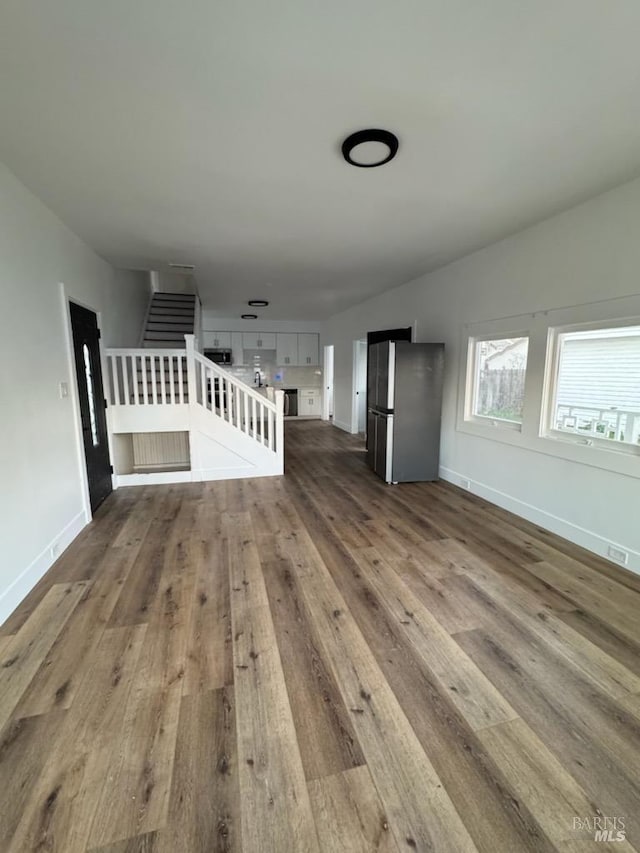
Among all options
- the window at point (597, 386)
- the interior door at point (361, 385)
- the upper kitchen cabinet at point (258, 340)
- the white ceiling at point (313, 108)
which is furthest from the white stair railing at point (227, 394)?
the upper kitchen cabinet at point (258, 340)

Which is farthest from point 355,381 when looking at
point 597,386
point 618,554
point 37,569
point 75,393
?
point 37,569

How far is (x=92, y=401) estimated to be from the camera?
12.5 feet

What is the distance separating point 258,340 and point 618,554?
28.7ft

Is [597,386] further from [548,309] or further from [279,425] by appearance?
[279,425]

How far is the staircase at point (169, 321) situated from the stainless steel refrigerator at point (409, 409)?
12.9 ft

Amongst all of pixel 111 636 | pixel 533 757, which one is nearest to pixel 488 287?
pixel 533 757

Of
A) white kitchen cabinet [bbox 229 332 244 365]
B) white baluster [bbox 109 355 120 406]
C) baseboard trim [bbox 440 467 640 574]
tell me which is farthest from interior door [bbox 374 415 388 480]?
white kitchen cabinet [bbox 229 332 244 365]

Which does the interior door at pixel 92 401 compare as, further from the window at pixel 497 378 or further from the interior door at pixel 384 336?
the window at pixel 497 378

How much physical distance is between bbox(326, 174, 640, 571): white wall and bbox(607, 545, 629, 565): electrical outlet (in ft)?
0.15

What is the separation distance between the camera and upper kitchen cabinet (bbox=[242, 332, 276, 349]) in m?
9.79

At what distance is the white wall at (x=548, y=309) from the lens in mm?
2592

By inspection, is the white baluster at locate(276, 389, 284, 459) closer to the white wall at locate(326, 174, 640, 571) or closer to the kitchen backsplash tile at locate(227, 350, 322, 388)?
the white wall at locate(326, 174, 640, 571)

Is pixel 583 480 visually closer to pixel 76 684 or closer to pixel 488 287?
pixel 488 287

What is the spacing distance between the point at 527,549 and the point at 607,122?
8.96 ft
